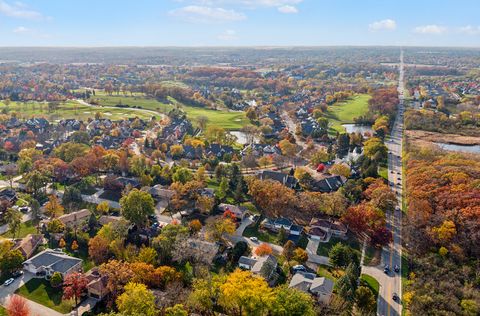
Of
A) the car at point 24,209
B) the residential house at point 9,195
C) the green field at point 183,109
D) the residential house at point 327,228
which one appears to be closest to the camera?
the residential house at point 327,228

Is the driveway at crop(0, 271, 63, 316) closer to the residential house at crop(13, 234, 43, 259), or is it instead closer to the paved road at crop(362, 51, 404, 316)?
the residential house at crop(13, 234, 43, 259)

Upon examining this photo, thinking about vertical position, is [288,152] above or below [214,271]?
above

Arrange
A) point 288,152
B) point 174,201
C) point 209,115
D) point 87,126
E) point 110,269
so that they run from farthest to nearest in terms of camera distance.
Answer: point 209,115 → point 87,126 → point 288,152 → point 174,201 → point 110,269

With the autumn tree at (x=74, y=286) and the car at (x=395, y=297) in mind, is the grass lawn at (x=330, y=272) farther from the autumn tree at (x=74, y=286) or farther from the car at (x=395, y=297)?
the autumn tree at (x=74, y=286)

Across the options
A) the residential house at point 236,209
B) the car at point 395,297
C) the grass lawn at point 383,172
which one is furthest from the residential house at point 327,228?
the grass lawn at point 383,172

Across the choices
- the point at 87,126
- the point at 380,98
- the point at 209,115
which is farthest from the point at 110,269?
the point at 380,98

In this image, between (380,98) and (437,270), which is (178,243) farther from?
(380,98)
